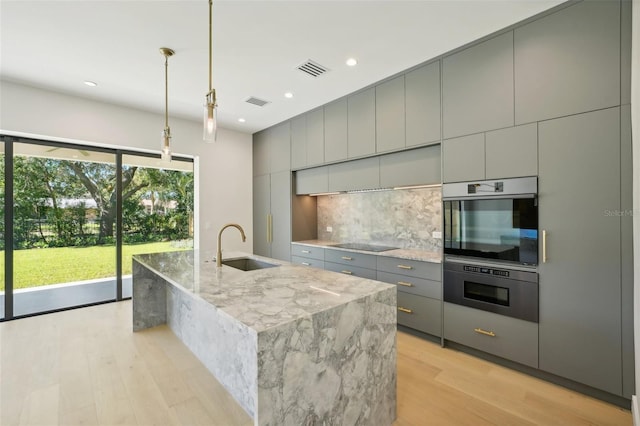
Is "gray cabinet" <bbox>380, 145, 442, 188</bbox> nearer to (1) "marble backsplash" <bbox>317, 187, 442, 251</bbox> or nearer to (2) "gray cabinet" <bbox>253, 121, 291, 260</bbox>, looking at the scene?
(1) "marble backsplash" <bbox>317, 187, 442, 251</bbox>

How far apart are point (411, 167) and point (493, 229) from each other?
103 centimetres

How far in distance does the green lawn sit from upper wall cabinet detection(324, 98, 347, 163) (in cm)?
311

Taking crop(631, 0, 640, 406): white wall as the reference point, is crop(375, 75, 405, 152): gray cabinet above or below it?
above

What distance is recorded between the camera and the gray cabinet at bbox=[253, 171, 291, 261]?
4648mm

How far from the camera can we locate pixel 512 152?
7.71ft

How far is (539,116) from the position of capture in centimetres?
221

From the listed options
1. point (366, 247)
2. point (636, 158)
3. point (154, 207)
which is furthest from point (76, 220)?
point (636, 158)

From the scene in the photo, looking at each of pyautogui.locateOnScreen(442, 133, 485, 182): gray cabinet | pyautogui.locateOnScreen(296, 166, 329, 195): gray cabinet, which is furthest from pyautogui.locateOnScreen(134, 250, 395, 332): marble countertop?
pyautogui.locateOnScreen(296, 166, 329, 195): gray cabinet

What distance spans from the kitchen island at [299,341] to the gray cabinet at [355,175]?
170cm

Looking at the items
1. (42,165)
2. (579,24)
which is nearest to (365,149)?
(579,24)

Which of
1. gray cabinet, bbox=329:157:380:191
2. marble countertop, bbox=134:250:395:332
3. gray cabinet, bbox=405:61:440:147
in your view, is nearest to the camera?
marble countertop, bbox=134:250:395:332

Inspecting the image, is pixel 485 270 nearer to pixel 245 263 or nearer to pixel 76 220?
pixel 245 263

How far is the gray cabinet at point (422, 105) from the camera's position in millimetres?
2826

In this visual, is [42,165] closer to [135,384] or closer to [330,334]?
[135,384]
